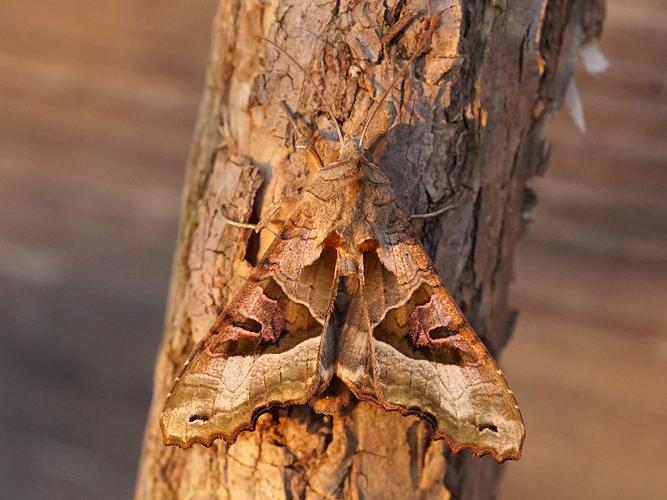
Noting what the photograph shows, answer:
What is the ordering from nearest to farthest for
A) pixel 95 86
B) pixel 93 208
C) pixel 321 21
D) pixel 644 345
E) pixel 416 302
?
pixel 321 21, pixel 416 302, pixel 644 345, pixel 95 86, pixel 93 208

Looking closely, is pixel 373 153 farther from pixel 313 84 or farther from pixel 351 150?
pixel 313 84

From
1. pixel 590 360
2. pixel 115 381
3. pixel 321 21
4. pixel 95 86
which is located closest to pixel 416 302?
pixel 321 21

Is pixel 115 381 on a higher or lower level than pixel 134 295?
lower

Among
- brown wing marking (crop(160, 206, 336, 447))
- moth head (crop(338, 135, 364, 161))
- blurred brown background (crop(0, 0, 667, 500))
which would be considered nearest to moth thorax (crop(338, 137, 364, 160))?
moth head (crop(338, 135, 364, 161))

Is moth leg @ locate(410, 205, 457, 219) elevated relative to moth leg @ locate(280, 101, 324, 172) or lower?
lower

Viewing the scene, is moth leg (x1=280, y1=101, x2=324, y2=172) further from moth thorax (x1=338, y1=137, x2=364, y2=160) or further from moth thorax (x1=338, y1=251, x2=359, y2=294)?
moth thorax (x1=338, y1=251, x2=359, y2=294)

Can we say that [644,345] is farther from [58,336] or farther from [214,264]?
[58,336]

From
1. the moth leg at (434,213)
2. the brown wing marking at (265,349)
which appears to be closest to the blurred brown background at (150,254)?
the moth leg at (434,213)
